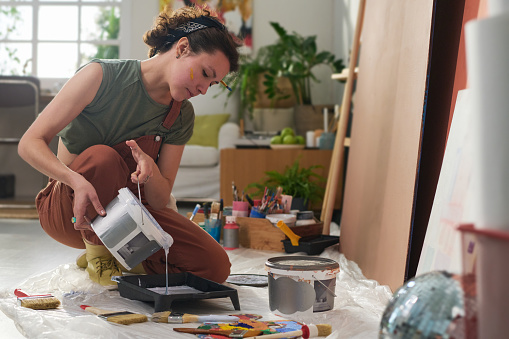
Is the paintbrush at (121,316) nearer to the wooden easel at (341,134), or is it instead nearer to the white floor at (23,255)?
the white floor at (23,255)

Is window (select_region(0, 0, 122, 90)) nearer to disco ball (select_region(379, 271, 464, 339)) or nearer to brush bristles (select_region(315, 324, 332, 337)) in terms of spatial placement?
brush bristles (select_region(315, 324, 332, 337))

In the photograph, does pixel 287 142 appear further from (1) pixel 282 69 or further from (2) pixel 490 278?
(2) pixel 490 278

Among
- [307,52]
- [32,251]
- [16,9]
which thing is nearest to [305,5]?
[307,52]

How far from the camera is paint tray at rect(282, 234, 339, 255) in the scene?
8.36 feet

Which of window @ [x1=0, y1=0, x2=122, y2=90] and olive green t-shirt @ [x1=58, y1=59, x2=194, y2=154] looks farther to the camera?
window @ [x1=0, y1=0, x2=122, y2=90]

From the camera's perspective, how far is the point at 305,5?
5641 mm

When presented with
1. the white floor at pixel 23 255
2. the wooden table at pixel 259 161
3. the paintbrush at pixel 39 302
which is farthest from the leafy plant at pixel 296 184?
the paintbrush at pixel 39 302

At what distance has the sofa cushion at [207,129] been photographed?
4927 millimetres

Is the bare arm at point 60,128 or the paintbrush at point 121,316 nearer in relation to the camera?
the paintbrush at point 121,316

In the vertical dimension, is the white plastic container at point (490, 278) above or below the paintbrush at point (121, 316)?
above

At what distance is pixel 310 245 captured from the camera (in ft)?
8.32

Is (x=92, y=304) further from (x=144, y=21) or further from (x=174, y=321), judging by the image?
(x=144, y=21)

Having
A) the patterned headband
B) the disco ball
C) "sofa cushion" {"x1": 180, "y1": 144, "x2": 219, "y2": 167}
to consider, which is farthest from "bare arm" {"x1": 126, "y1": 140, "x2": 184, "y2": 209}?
"sofa cushion" {"x1": 180, "y1": 144, "x2": 219, "y2": 167}

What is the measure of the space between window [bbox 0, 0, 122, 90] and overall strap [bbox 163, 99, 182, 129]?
13.3 ft
